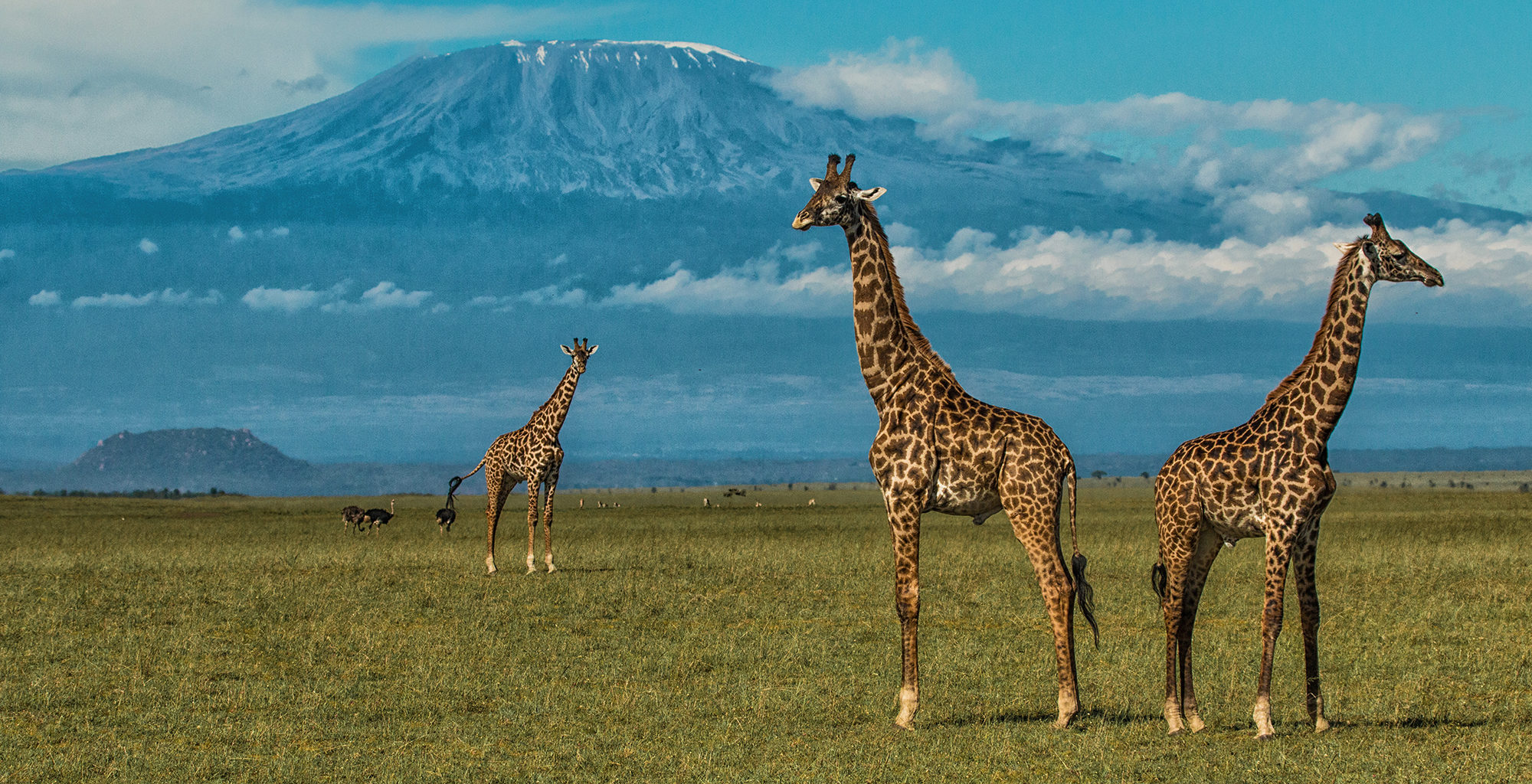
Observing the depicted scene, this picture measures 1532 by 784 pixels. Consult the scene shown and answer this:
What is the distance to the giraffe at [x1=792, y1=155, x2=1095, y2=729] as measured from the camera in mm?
13625

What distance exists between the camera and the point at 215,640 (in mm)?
21297

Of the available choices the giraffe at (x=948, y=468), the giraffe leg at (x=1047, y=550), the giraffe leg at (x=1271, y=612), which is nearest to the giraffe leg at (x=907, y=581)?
the giraffe at (x=948, y=468)

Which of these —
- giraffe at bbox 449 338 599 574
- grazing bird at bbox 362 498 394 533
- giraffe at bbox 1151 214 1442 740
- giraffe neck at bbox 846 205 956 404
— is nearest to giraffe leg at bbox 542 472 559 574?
giraffe at bbox 449 338 599 574

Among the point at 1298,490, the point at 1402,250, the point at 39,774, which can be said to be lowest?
the point at 39,774

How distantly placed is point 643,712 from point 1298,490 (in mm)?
7540

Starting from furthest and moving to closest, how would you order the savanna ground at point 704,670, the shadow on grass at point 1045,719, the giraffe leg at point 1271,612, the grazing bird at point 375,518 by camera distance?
the grazing bird at point 375,518 < the shadow on grass at point 1045,719 < the savanna ground at point 704,670 < the giraffe leg at point 1271,612

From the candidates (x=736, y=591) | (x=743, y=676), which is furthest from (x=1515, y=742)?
(x=736, y=591)

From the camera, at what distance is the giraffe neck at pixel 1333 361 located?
44.0ft

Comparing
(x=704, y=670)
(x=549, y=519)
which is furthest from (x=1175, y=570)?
(x=549, y=519)

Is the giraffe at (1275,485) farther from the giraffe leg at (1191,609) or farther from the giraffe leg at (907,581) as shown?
the giraffe leg at (907,581)

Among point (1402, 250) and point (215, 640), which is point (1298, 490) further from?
point (215, 640)

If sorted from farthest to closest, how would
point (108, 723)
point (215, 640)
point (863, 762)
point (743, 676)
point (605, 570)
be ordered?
point (605, 570)
point (215, 640)
point (743, 676)
point (108, 723)
point (863, 762)

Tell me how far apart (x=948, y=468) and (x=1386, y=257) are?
4.77 m

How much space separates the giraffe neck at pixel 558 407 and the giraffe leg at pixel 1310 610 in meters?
20.4
